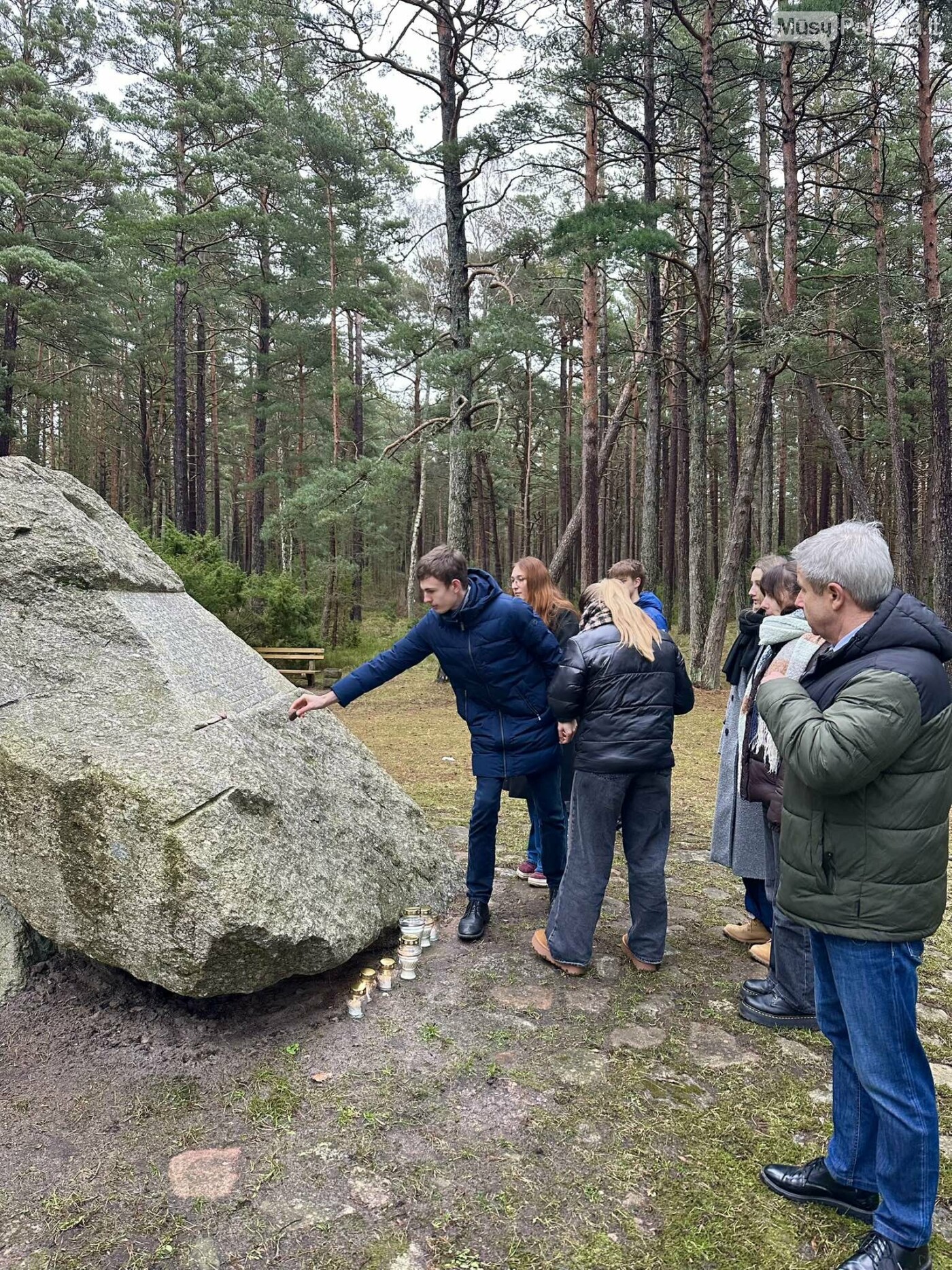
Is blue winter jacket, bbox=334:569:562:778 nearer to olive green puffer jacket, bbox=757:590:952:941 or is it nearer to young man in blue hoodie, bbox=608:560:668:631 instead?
young man in blue hoodie, bbox=608:560:668:631

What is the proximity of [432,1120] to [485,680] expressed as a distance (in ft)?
5.88

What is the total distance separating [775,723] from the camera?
197 centimetres

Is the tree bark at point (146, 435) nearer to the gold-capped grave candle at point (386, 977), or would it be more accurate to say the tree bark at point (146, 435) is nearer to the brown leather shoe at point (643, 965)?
the gold-capped grave candle at point (386, 977)

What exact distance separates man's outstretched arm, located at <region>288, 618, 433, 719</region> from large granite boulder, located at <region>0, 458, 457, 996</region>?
204mm

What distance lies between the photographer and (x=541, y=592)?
443 cm

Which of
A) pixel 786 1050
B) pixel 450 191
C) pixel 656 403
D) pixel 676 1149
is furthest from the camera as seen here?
pixel 656 403

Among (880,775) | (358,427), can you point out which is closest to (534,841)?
(880,775)

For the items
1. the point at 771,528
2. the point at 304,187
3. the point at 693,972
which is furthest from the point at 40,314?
the point at 693,972

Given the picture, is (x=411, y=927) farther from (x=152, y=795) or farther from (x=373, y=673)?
(x=152, y=795)

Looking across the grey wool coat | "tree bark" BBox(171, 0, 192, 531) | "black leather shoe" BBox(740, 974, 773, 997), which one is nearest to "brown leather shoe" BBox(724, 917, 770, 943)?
the grey wool coat

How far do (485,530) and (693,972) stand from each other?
25492 millimetres

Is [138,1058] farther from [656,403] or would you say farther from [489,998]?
[656,403]

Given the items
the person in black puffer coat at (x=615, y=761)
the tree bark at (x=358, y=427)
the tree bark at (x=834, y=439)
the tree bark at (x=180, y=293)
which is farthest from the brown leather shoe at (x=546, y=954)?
the tree bark at (x=358, y=427)

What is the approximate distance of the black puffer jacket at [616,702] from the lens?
10.6 feet
